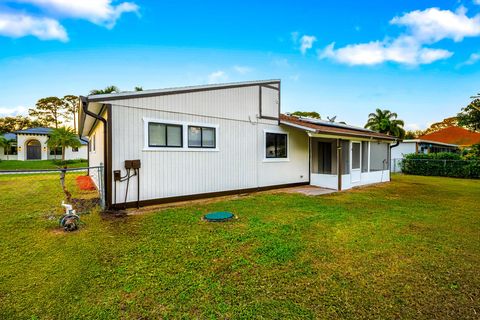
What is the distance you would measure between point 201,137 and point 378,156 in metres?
10.4

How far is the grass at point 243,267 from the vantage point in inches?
92.7

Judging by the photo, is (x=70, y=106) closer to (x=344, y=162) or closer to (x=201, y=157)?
(x=201, y=157)

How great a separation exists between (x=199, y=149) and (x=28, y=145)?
1375 inches

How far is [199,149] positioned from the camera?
7.82m

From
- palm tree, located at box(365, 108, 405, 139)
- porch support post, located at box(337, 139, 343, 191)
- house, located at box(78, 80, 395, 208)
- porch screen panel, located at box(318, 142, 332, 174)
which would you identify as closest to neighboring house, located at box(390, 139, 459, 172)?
palm tree, located at box(365, 108, 405, 139)

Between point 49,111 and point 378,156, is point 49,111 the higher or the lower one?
the higher one

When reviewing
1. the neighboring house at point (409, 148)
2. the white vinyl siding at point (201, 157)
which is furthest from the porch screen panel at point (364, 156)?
the neighboring house at point (409, 148)

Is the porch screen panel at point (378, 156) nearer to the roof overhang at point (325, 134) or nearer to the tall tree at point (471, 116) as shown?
the roof overhang at point (325, 134)

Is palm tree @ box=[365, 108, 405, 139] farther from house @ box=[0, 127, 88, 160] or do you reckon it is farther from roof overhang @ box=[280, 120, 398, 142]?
house @ box=[0, 127, 88, 160]

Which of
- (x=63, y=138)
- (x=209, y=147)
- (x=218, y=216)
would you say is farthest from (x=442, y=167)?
(x=63, y=138)

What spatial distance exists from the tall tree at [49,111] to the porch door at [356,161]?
49805 millimetres

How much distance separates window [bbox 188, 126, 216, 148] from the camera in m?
7.70

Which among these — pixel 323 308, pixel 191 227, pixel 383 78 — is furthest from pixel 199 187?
pixel 383 78

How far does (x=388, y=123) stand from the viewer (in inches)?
1251
